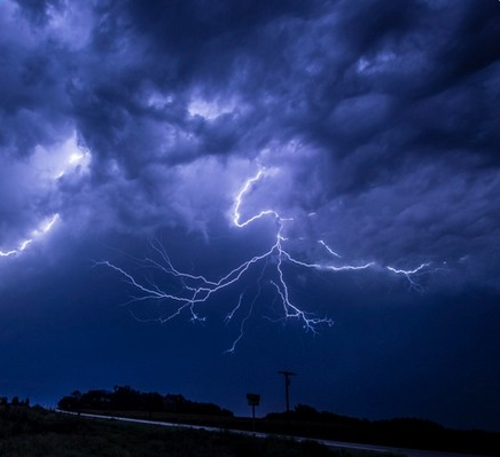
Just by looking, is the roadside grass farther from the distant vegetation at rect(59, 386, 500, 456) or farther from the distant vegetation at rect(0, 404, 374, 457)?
the distant vegetation at rect(59, 386, 500, 456)

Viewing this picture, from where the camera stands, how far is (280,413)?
50.7 meters

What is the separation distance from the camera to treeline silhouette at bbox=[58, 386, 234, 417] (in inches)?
2440

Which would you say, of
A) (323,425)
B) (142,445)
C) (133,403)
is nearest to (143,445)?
(142,445)

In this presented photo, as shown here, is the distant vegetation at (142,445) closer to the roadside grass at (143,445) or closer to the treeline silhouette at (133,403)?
the roadside grass at (143,445)

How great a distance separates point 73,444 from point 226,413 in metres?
49.8

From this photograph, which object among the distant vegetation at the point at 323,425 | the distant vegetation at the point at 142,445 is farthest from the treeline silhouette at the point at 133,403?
the distant vegetation at the point at 142,445

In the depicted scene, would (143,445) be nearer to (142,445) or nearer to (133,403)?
(142,445)

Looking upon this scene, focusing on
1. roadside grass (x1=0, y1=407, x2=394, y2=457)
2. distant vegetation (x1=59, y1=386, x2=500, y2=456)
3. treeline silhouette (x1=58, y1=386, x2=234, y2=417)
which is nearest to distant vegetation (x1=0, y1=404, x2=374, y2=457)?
roadside grass (x1=0, y1=407, x2=394, y2=457)

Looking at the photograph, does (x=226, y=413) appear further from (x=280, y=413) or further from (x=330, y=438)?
(x=330, y=438)

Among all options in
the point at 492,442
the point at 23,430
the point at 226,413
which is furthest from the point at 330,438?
the point at 226,413

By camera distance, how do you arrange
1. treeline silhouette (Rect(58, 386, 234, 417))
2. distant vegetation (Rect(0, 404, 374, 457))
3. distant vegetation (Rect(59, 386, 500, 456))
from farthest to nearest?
treeline silhouette (Rect(58, 386, 234, 417))
distant vegetation (Rect(59, 386, 500, 456))
distant vegetation (Rect(0, 404, 374, 457))

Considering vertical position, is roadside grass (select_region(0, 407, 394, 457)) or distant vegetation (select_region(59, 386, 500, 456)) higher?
distant vegetation (select_region(59, 386, 500, 456))

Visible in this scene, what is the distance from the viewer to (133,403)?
67.8 m

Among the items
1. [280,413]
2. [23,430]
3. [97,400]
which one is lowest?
[23,430]
